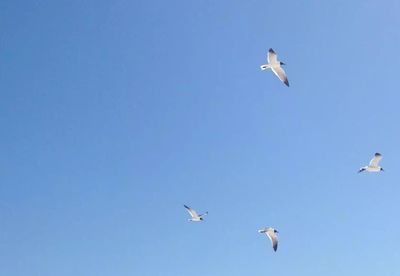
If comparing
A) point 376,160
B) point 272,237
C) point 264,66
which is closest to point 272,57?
point 264,66

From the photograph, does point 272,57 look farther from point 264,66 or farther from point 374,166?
point 374,166

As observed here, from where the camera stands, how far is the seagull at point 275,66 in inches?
2495

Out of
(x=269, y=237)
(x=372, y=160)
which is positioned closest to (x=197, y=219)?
(x=269, y=237)

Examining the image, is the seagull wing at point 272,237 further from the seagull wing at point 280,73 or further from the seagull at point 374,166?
the seagull wing at point 280,73

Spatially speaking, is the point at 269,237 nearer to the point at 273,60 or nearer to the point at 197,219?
the point at 197,219

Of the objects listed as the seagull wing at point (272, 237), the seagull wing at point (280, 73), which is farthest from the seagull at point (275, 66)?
the seagull wing at point (272, 237)

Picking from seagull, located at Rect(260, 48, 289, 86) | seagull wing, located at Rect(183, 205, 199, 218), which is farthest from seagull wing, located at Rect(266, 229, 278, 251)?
seagull, located at Rect(260, 48, 289, 86)

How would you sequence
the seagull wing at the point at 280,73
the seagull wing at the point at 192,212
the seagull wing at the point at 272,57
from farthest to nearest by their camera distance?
the seagull wing at the point at 192,212 < the seagull wing at the point at 280,73 < the seagull wing at the point at 272,57

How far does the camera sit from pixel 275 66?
212 ft

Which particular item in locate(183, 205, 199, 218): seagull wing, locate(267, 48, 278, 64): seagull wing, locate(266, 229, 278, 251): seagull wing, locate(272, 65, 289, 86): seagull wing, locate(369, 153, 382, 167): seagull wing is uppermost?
locate(267, 48, 278, 64): seagull wing

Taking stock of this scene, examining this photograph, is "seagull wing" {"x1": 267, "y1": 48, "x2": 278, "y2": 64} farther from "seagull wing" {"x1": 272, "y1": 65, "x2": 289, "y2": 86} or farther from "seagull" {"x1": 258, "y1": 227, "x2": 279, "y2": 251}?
"seagull" {"x1": 258, "y1": 227, "x2": 279, "y2": 251}

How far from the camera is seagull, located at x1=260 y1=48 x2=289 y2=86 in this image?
6338 cm

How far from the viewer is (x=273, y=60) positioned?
6378 centimetres

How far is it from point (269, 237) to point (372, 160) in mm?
13622
